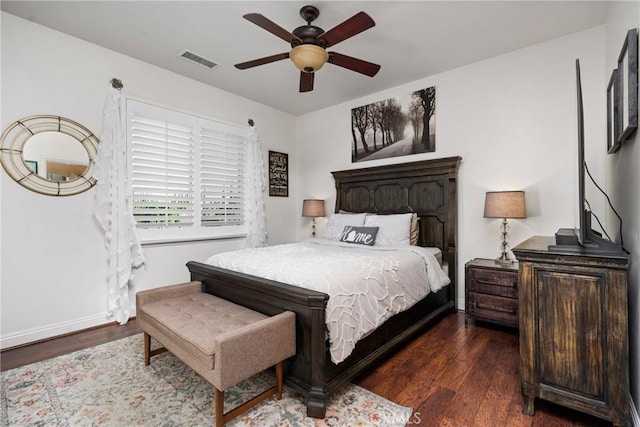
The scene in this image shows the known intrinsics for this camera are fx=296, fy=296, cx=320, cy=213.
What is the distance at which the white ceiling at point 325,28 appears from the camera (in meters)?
2.46

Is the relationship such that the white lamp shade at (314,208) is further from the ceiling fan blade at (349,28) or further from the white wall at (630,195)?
the white wall at (630,195)

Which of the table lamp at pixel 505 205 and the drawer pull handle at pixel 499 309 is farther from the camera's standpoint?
the table lamp at pixel 505 205

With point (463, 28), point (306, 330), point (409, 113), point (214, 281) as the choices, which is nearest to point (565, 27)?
point (463, 28)

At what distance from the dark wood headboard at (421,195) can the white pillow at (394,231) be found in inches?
16.8

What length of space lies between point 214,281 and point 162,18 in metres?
2.37

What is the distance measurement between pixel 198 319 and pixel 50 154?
7.54ft

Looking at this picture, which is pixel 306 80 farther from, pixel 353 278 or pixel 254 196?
pixel 254 196

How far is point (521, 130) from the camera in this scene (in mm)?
3123

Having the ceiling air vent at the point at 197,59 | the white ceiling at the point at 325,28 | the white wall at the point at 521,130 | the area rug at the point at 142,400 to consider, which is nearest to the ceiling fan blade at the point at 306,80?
the white ceiling at the point at 325,28

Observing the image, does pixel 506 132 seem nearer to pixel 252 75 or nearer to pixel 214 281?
pixel 252 75

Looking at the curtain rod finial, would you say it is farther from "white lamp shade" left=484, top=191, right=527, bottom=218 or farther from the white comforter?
"white lamp shade" left=484, top=191, right=527, bottom=218

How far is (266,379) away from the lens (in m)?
2.06

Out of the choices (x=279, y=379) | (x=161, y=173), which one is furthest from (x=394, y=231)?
(x=161, y=173)

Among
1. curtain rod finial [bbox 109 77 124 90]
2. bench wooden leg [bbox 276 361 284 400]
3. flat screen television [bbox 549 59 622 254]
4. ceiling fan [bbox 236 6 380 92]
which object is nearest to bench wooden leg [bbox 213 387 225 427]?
bench wooden leg [bbox 276 361 284 400]
